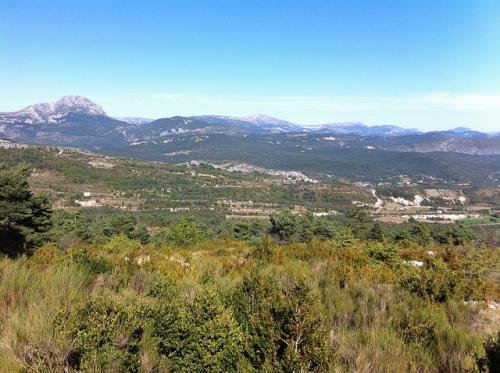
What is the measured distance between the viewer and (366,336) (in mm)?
4102

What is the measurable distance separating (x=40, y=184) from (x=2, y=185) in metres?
110

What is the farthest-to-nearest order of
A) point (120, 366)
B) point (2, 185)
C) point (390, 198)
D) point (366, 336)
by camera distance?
point (390, 198), point (2, 185), point (366, 336), point (120, 366)

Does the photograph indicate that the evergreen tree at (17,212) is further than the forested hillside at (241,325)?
Yes

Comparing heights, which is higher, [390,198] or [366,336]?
[366,336]

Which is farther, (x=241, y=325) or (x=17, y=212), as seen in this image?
(x=17, y=212)

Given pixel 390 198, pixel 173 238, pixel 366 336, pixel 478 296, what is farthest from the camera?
pixel 390 198

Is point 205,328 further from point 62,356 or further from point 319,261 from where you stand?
point 319,261

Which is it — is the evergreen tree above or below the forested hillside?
below

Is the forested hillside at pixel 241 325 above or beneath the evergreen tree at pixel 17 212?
above

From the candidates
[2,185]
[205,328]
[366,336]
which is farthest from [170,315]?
[2,185]

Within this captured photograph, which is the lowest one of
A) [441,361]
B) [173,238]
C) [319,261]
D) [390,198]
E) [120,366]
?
[390,198]

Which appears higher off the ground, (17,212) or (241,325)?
(241,325)

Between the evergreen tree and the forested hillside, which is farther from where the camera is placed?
the evergreen tree

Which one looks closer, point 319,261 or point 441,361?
point 441,361
